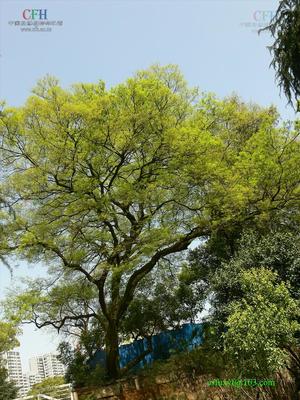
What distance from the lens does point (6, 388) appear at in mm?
16453

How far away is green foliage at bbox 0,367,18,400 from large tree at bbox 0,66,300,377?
7.83m

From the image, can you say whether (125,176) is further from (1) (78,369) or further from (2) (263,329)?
(1) (78,369)

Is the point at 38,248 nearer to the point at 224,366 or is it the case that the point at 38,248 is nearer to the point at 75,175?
the point at 75,175

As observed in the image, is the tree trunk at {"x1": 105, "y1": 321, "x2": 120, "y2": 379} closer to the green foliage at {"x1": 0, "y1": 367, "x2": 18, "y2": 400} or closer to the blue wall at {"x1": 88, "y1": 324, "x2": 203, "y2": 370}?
the blue wall at {"x1": 88, "y1": 324, "x2": 203, "y2": 370}

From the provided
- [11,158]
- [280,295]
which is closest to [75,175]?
[11,158]

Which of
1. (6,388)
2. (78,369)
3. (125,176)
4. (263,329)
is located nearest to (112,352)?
(78,369)

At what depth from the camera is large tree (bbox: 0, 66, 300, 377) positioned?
8.63 meters

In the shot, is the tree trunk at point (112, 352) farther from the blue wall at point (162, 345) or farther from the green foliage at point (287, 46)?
the green foliage at point (287, 46)

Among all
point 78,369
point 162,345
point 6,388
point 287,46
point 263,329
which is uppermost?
point 287,46

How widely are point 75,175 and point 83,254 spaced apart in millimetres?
1885

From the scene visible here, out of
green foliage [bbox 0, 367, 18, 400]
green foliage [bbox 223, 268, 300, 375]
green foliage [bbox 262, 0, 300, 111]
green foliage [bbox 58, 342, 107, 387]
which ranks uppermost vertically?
green foliage [bbox 262, 0, 300, 111]

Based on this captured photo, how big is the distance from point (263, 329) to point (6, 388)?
46.5 ft

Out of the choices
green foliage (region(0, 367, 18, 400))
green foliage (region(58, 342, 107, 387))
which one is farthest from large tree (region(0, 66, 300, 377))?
green foliage (region(0, 367, 18, 400))

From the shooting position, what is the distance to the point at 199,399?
8.70 m
